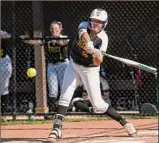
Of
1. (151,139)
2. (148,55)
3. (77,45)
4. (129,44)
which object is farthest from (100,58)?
(148,55)

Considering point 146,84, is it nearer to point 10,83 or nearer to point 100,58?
point 10,83

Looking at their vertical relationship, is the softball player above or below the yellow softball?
above

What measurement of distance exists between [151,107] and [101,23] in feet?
12.9

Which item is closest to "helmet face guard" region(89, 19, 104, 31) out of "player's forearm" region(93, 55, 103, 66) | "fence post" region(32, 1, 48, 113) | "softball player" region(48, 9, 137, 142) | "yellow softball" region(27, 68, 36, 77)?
"softball player" region(48, 9, 137, 142)

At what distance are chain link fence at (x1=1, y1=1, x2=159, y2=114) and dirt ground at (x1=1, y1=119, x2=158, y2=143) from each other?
2016 millimetres

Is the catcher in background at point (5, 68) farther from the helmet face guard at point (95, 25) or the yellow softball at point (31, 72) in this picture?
the helmet face guard at point (95, 25)

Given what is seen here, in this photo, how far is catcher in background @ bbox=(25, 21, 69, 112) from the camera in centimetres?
1048

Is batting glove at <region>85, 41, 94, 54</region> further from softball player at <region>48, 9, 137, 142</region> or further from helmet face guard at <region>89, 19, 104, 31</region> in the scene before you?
helmet face guard at <region>89, 19, 104, 31</region>

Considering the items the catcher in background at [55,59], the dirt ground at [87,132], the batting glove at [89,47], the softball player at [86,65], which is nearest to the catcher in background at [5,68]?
the catcher in background at [55,59]

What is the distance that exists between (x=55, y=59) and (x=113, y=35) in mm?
2604

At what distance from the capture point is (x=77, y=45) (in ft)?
24.1

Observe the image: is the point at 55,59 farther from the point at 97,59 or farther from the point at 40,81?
the point at 97,59

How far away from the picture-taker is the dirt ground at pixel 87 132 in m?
7.44

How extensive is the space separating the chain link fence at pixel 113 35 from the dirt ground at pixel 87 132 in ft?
6.61
